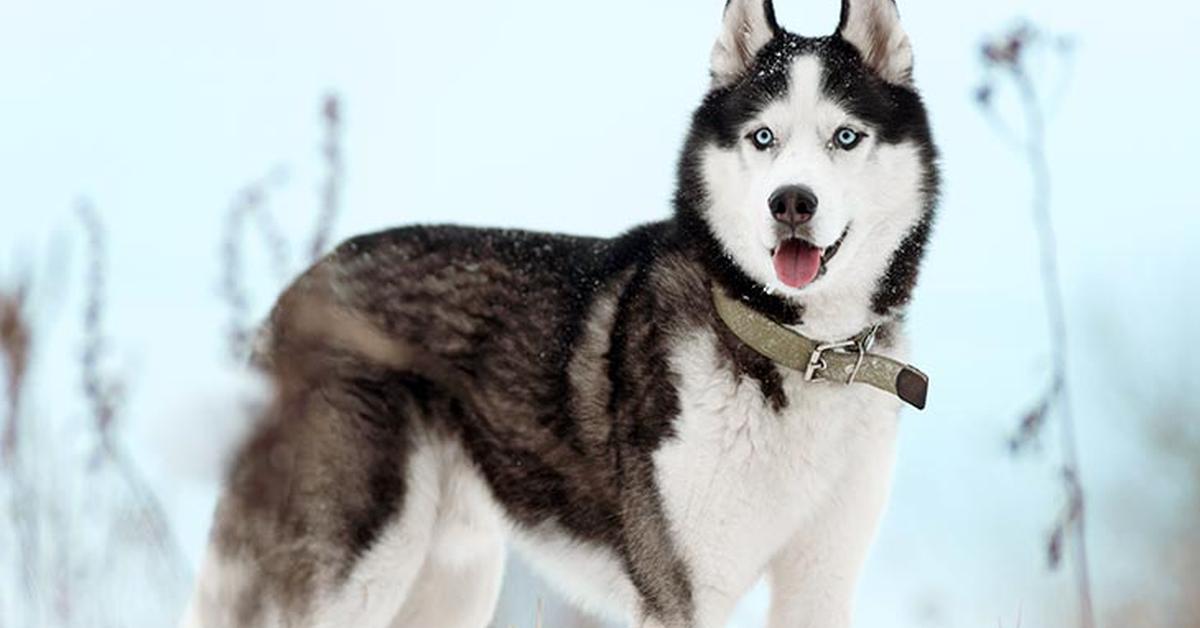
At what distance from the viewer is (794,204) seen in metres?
3.32

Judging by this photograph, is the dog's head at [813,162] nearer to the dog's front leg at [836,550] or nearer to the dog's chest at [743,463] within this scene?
the dog's chest at [743,463]

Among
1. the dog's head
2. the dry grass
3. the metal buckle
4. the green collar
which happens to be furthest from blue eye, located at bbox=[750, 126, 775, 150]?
the dry grass

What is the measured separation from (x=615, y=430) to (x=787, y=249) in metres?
0.65

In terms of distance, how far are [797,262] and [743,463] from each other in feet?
1.55

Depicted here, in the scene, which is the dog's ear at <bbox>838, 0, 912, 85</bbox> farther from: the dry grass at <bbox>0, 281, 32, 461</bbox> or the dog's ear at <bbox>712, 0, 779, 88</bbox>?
the dry grass at <bbox>0, 281, 32, 461</bbox>

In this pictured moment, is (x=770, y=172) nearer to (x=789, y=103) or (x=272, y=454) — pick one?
(x=789, y=103)

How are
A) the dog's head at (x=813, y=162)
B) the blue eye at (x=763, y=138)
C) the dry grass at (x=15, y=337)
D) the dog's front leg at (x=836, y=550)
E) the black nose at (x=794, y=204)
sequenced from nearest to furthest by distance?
the dry grass at (x=15, y=337)
the black nose at (x=794, y=204)
the dog's head at (x=813, y=162)
the blue eye at (x=763, y=138)
the dog's front leg at (x=836, y=550)

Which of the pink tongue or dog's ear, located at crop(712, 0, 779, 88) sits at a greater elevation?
dog's ear, located at crop(712, 0, 779, 88)

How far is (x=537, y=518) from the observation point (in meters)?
3.99

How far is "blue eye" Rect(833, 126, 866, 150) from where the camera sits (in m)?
3.53

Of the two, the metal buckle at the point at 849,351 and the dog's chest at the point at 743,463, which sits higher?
the metal buckle at the point at 849,351

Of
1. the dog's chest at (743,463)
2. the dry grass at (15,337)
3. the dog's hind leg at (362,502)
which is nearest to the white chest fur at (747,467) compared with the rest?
the dog's chest at (743,463)

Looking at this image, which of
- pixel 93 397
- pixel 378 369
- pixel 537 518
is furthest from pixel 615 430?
pixel 93 397

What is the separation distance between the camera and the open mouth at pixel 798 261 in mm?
3447
